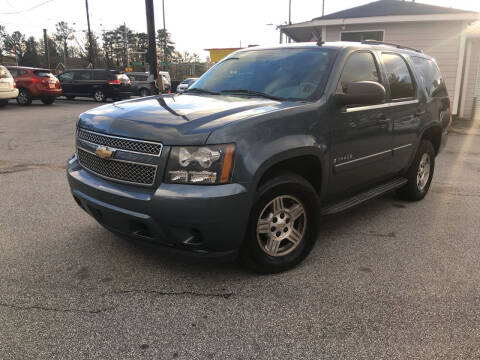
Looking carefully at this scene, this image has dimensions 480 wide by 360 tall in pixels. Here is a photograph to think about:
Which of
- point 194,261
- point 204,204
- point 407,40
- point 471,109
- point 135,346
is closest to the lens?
point 135,346

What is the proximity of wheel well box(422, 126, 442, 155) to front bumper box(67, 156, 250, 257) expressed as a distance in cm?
342

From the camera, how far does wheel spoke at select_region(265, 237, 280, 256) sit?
3.21m

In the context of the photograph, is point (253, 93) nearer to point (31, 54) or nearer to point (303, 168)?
point (303, 168)

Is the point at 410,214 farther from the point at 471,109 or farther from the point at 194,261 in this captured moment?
the point at 471,109

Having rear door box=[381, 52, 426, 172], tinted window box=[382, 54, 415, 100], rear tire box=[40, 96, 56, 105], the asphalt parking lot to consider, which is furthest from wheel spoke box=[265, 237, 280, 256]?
rear tire box=[40, 96, 56, 105]

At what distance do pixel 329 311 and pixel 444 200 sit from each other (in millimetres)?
3462

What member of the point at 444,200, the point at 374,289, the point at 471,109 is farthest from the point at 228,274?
the point at 471,109

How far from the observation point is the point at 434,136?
548 cm

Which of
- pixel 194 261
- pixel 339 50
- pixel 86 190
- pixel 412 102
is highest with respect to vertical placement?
pixel 339 50

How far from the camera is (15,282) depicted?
3.08 meters

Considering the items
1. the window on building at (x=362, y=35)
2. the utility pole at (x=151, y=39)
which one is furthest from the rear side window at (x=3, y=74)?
the window on building at (x=362, y=35)

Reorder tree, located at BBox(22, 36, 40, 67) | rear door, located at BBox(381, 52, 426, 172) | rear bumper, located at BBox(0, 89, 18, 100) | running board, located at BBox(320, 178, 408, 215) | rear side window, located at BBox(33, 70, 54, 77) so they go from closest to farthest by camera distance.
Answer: running board, located at BBox(320, 178, 408, 215), rear door, located at BBox(381, 52, 426, 172), rear bumper, located at BBox(0, 89, 18, 100), rear side window, located at BBox(33, 70, 54, 77), tree, located at BBox(22, 36, 40, 67)

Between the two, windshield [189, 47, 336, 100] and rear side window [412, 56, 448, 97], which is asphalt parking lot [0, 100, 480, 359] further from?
rear side window [412, 56, 448, 97]

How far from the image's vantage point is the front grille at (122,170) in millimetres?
2831
